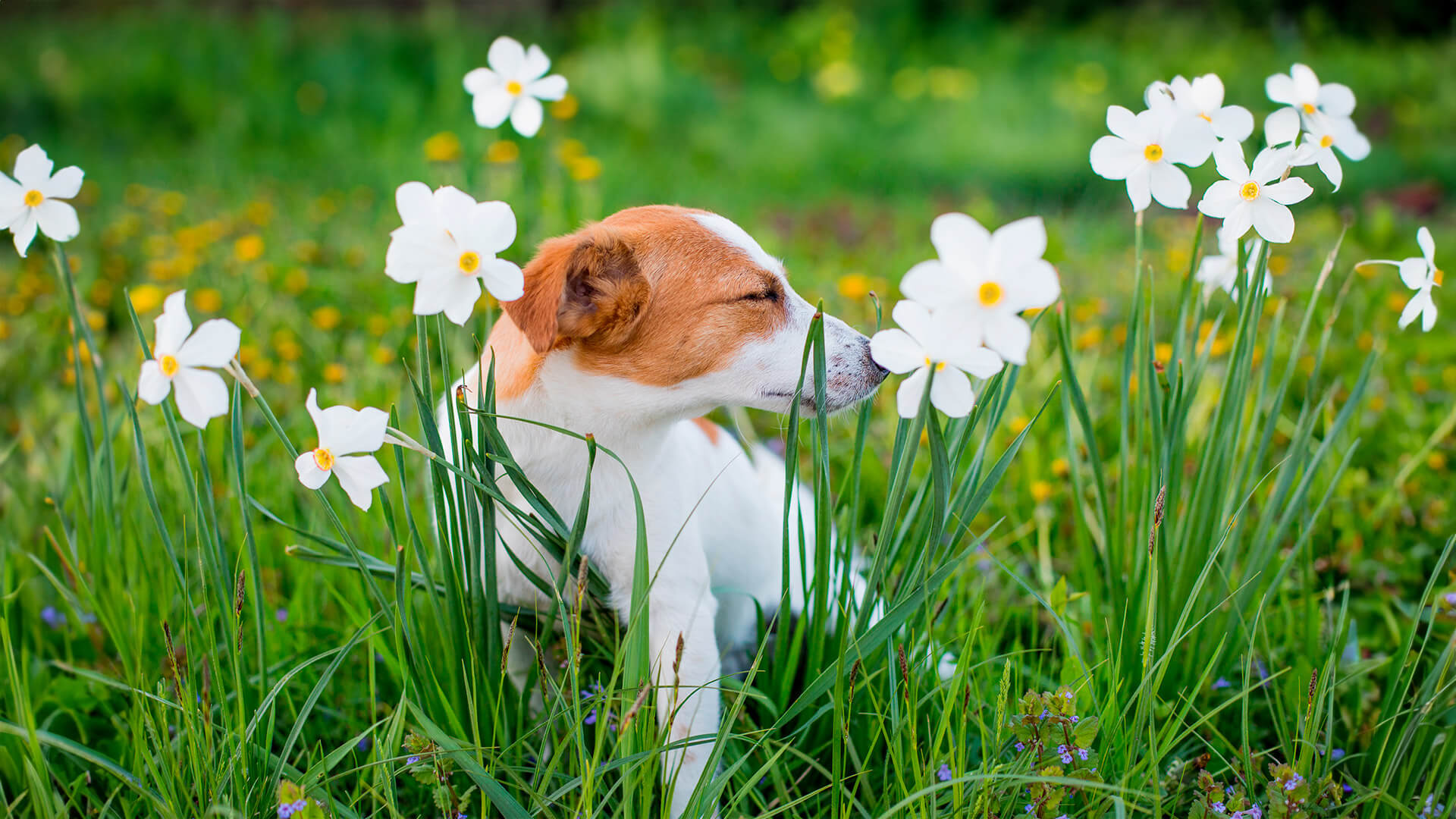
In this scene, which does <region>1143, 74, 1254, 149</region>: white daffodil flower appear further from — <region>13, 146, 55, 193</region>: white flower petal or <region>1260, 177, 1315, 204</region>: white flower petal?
<region>13, 146, 55, 193</region>: white flower petal

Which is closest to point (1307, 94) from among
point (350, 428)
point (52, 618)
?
point (350, 428)

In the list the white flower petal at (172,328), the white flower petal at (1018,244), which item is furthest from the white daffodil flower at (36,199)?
the white flower petal at (1018,244)

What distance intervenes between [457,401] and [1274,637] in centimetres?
166

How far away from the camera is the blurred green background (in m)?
3.41

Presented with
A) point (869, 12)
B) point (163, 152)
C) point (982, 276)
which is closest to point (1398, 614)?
point (982, 276)

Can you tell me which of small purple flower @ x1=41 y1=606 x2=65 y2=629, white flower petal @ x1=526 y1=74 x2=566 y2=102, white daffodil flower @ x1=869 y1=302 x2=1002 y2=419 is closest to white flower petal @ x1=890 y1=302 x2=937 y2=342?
white daffodil flower @ x1=869 y1=302 x2=1002 y2=419

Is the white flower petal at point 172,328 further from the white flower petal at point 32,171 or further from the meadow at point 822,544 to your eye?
the white flower petal at point 32,171

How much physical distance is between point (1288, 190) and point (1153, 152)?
187 mm

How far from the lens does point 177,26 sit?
8.12m

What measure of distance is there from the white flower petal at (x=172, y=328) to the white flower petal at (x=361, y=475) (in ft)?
0.69

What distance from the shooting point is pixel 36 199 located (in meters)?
1.31

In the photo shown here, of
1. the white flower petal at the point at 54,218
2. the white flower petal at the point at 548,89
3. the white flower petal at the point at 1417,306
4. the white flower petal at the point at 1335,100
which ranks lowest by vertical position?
the white flower petal at the point at 1417,306

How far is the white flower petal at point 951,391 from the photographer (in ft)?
3.56

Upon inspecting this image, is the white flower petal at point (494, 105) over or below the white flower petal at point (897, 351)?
over
